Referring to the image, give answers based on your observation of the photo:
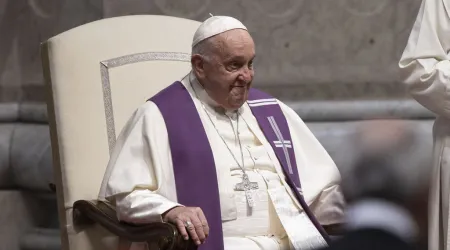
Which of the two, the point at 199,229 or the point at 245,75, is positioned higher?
the point at 245,75

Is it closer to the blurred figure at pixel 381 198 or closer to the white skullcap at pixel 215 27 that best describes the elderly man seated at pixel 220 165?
the white skullcap at pixel 215 27

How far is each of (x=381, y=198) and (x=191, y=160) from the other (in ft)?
7.62

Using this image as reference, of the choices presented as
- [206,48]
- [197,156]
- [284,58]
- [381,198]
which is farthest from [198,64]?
[381,198]

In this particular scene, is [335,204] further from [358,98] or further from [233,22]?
[358,98]

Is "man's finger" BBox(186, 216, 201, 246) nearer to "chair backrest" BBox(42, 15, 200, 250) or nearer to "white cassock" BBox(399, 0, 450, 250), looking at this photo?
"chair backrest" BBox(42, 15, 200, 250)

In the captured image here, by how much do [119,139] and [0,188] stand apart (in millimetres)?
2116

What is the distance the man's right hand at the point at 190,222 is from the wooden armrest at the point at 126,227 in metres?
0.02

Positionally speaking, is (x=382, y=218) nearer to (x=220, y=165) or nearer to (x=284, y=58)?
(x=220, y=165)

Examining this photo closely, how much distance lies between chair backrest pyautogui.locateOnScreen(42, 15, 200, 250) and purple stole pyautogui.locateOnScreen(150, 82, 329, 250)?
0.90 feet

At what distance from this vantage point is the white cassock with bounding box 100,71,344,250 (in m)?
3.02

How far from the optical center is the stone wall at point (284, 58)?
4918 millimetres

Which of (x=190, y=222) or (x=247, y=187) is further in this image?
(x=247, y=187)

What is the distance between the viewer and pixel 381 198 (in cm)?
88

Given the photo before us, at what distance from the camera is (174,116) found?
3281mm
